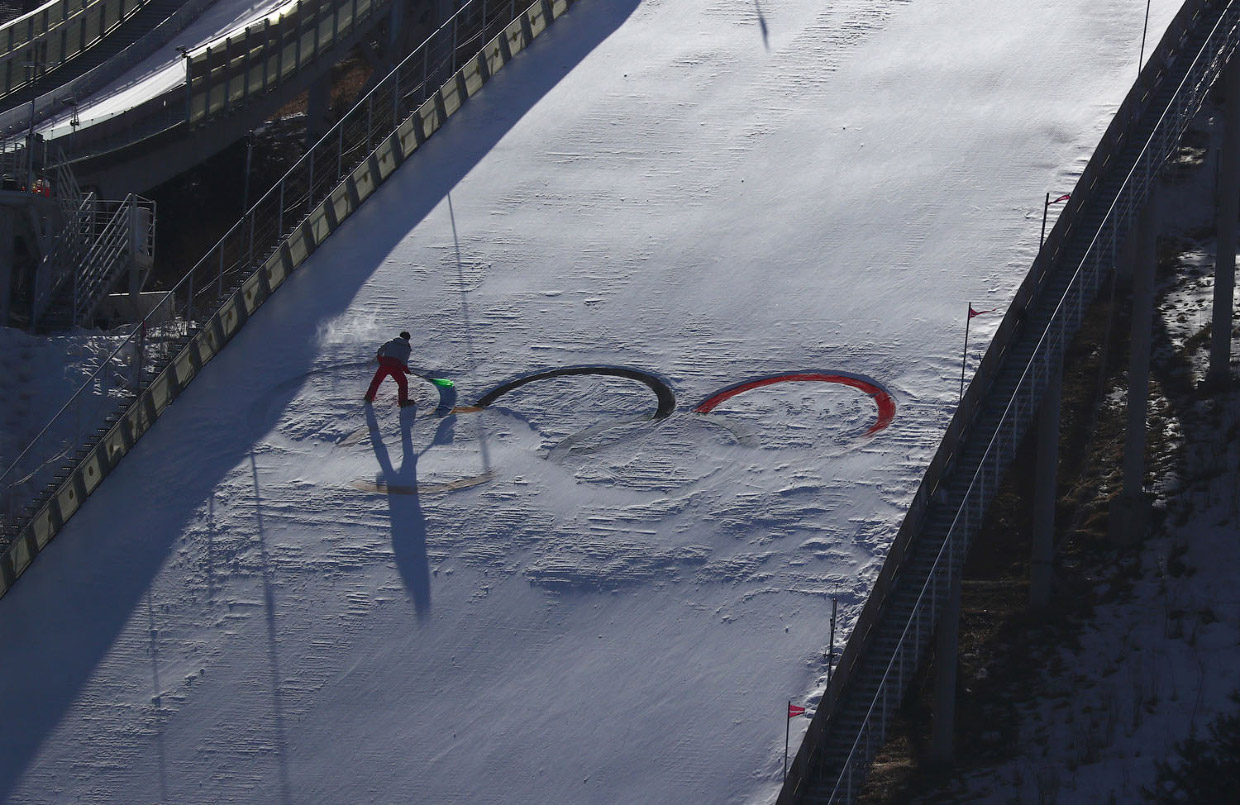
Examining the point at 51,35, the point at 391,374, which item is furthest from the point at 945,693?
the point at 51,35

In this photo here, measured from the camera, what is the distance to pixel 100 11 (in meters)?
31.3

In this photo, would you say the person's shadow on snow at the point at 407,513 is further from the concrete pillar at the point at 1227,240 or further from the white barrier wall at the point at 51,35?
the white barrier wall at the point at 51,35

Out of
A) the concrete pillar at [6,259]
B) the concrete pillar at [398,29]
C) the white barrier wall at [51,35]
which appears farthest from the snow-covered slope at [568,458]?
the white barrier wall at [51,35]

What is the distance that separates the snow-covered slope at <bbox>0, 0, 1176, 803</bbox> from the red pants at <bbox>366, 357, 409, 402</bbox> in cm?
22

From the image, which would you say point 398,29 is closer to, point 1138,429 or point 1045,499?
point 1138,429

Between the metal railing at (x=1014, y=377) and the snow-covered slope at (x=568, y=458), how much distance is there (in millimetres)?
368

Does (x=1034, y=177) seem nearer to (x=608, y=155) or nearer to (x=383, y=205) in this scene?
(x=608, y=155)

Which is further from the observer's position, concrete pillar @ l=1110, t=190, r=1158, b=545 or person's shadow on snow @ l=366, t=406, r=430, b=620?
concrete pillar @ l=1110, t=190, r=1158, b=545

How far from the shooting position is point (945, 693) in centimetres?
1870

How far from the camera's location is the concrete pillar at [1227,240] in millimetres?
24375

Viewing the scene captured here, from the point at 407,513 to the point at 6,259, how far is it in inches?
293

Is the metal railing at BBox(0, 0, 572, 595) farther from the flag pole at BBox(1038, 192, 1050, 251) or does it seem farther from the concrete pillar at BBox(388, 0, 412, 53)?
the flag pole at BBox(1038, 192, 1050, 251)

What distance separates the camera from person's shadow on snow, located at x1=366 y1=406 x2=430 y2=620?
17.1m

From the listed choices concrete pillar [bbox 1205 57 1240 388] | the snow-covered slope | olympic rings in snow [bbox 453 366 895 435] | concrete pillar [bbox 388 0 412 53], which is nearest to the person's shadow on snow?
the snow-covered slope
